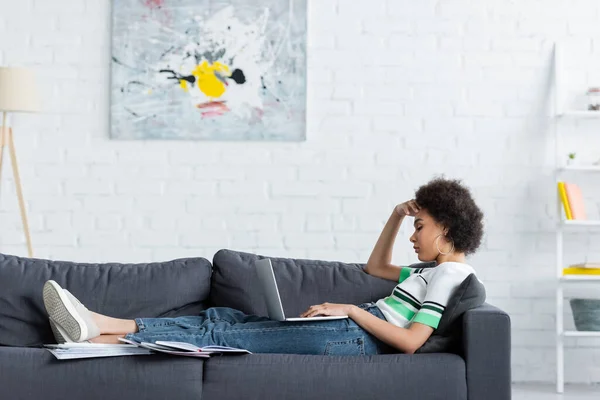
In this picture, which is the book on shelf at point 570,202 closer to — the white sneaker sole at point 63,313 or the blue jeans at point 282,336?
the blue jeans at point 282,336

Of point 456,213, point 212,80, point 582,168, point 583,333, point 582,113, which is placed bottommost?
point 583,333

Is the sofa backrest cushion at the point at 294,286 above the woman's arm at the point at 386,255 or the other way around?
the other way around

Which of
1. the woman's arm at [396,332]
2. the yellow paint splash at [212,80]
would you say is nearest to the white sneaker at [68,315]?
the woman's arm at [396,332]

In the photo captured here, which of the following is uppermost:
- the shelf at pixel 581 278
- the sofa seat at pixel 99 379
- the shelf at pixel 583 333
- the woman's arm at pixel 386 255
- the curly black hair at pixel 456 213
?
the curly black hair at pixel 456 213

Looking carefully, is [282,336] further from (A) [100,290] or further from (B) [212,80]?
(B) [212,80]

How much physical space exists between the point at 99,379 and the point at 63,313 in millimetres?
267

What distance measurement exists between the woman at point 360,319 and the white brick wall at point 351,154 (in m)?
1.18

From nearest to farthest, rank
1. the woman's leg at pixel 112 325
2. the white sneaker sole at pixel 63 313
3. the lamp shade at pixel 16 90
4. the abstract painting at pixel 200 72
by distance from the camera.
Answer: the white sneaker sole at pixel 63 313, the woman's leg at pixel 112 325, the lamp shade at pixel 16 90, the abstract painting at pixel 200 72

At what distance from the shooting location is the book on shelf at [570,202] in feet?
13.4

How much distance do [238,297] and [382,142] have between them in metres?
1.38

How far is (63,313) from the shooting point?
2809 millimetres

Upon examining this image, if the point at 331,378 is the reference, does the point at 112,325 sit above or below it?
above

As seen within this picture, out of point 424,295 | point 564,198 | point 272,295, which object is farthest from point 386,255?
point 564,198

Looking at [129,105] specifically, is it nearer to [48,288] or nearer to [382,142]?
[382,142]
